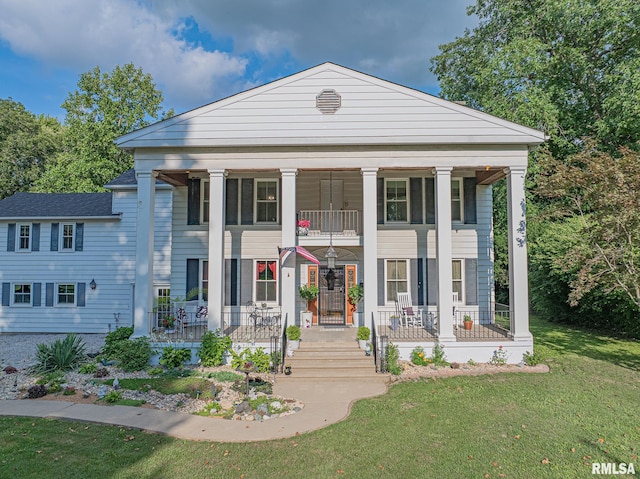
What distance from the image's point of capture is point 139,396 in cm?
819

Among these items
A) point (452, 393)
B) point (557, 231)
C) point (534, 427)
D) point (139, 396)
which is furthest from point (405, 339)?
point (557, 231)

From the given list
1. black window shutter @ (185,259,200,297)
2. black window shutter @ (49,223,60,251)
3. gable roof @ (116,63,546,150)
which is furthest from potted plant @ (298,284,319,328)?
black window shutter @ (49,223,60,251)

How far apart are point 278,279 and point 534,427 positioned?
9107 mm

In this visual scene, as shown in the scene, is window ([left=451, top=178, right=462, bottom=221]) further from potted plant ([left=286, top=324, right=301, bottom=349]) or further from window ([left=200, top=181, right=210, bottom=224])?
window ([left=200, top=181, right=210, bottom=224])

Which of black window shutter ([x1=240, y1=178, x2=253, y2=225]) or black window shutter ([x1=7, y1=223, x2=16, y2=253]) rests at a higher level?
black window shutter ([x1=240, y1=178, x2=253, y2=225])

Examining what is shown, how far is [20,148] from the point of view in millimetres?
29453

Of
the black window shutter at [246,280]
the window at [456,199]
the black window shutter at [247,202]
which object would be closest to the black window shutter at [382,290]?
the window at [456,199]

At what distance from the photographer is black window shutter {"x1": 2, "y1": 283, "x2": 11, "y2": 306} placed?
1584 cm

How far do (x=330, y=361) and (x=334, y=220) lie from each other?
522 cm

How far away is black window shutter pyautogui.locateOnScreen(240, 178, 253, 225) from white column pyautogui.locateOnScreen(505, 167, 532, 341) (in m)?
8.64

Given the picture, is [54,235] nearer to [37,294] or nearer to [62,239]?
[62,239]

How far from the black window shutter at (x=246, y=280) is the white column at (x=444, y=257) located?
660 cm

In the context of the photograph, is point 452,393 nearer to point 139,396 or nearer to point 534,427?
point 534,427

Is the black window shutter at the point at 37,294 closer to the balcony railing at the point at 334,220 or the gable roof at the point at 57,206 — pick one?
the gable roof at the point at 57,206
